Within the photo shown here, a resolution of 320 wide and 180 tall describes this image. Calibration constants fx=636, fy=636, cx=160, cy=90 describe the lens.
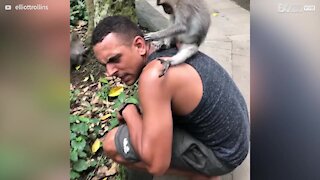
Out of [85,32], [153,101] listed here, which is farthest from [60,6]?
[153,101]

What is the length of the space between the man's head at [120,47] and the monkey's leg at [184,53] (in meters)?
0.08

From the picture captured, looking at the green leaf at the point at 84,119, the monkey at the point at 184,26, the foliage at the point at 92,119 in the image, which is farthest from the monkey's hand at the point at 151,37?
the green leaf at the point at 84,119

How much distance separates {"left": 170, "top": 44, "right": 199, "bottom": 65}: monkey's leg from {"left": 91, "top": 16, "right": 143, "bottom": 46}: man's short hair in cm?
10

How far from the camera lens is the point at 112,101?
152 cm

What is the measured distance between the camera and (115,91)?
1.50m

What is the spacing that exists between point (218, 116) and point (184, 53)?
16cm

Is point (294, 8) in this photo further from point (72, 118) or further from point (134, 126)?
point (72, 118)

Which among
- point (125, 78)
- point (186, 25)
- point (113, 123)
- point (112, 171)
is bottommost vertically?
point (112, 171)

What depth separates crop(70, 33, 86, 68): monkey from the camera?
1.44m

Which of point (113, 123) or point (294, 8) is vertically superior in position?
point (294, 8)

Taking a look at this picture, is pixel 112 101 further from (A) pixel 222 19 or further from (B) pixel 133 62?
(A) pixel 222 19

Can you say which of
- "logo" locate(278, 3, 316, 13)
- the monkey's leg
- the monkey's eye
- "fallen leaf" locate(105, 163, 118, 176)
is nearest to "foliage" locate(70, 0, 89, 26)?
the monkey's eye

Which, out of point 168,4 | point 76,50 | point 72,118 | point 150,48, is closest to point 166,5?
point 168,4

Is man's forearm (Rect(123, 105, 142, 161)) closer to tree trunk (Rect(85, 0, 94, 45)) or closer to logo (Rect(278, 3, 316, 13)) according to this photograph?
tree trunk (Rect(85, 0, 94, 45))
